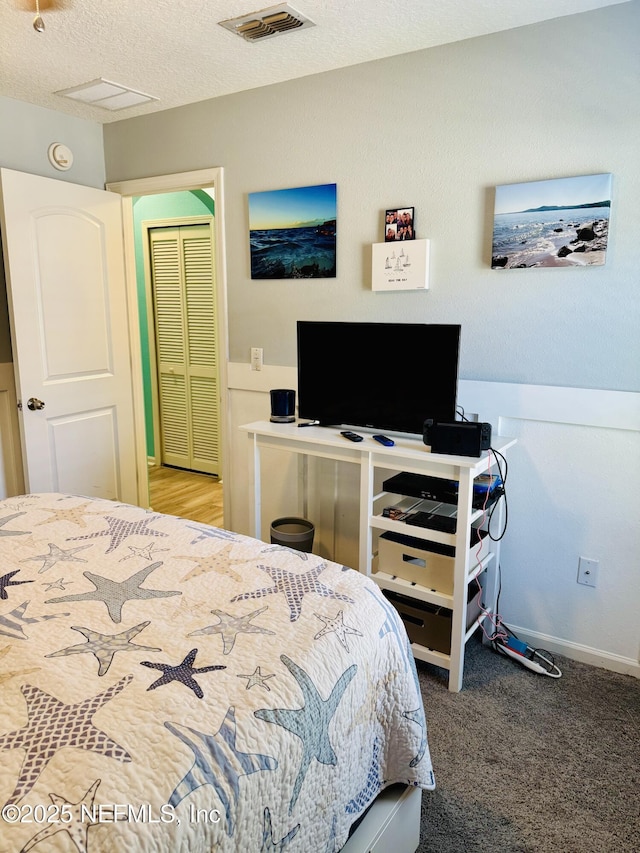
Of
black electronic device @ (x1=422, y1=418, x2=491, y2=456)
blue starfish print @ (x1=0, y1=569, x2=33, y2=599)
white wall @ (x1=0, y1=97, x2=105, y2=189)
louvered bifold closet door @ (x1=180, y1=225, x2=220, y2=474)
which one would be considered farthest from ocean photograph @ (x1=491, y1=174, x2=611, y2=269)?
louvered bifold closet door @ (x1=180, y1=225, x2=220, y2=474)

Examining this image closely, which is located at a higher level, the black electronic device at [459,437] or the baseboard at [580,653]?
the black electronic device at [459,437]

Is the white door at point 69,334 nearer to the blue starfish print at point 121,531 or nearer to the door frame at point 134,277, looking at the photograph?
the door frame at point 134,277

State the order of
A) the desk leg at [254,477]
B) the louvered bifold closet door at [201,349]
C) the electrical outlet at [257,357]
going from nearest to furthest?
the desk leg at [254,477] < the electrical outlet at [257,357] < the louvered bifold closet door at [201,349]

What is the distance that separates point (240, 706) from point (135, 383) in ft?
9.55

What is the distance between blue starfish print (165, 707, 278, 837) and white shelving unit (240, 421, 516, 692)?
1308 millimetres

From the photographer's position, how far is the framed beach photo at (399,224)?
2.50 m

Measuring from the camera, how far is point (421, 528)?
7.28 ft

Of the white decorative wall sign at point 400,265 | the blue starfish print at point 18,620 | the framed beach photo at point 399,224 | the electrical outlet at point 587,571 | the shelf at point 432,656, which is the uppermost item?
the framed beach photo at point 399,224

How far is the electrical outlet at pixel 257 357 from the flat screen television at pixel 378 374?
463mm

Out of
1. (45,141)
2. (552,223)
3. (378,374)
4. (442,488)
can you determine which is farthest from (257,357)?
(45,141)

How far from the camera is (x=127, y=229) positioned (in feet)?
11.5

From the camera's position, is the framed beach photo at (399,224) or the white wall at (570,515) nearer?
the white wall at (570,515)

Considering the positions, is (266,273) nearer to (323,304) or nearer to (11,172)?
(323,304)

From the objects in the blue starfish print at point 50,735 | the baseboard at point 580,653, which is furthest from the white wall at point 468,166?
the blue starfish print at point 50,735
